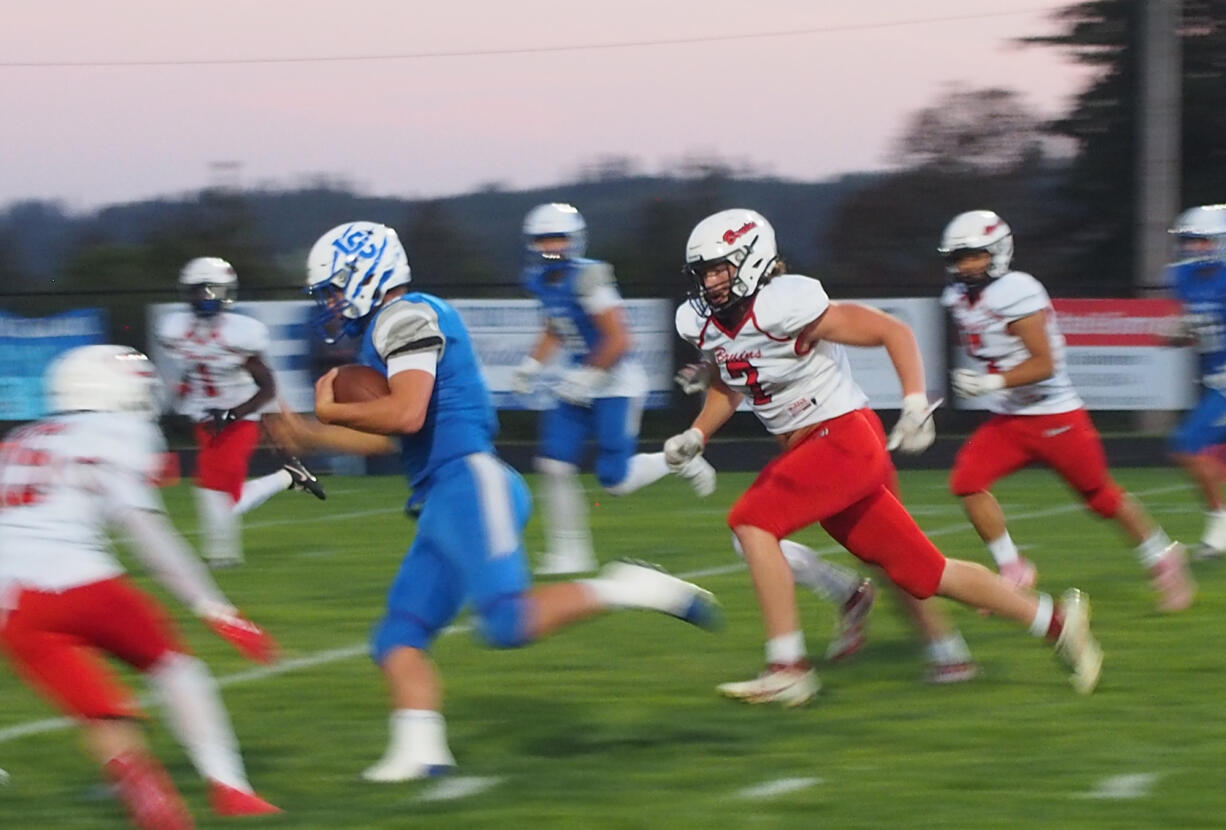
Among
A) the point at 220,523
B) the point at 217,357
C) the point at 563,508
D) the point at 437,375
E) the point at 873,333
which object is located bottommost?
the point at 220,523

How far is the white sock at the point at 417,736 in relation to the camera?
502 cm

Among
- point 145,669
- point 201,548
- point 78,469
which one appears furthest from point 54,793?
point 201,548

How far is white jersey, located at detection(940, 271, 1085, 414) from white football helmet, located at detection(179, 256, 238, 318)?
4.01 meters

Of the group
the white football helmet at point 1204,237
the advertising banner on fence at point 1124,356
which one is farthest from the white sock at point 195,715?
the advertising banner on fence at point 1124,356

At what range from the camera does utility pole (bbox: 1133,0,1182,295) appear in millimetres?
17531

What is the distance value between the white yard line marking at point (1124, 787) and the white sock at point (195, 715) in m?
2.14

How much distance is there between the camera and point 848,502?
580 cm

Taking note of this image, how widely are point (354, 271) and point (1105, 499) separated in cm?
376

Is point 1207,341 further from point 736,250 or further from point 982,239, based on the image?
point 736,250

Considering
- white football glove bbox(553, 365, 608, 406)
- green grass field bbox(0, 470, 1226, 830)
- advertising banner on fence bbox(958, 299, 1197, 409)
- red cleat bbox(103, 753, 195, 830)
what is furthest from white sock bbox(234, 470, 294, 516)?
advertising banner on fence bbox(958, 299, 1197, 409)

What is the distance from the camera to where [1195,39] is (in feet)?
88.6

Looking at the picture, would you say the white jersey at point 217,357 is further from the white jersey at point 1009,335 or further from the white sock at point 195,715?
the white sock at point 195,715

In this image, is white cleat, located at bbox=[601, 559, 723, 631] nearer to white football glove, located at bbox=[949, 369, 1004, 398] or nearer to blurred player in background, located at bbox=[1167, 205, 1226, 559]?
white football glove, located at bbox=[949, 369, 1004, 398]

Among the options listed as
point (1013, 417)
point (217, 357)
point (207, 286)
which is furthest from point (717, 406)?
point (207, 286)
